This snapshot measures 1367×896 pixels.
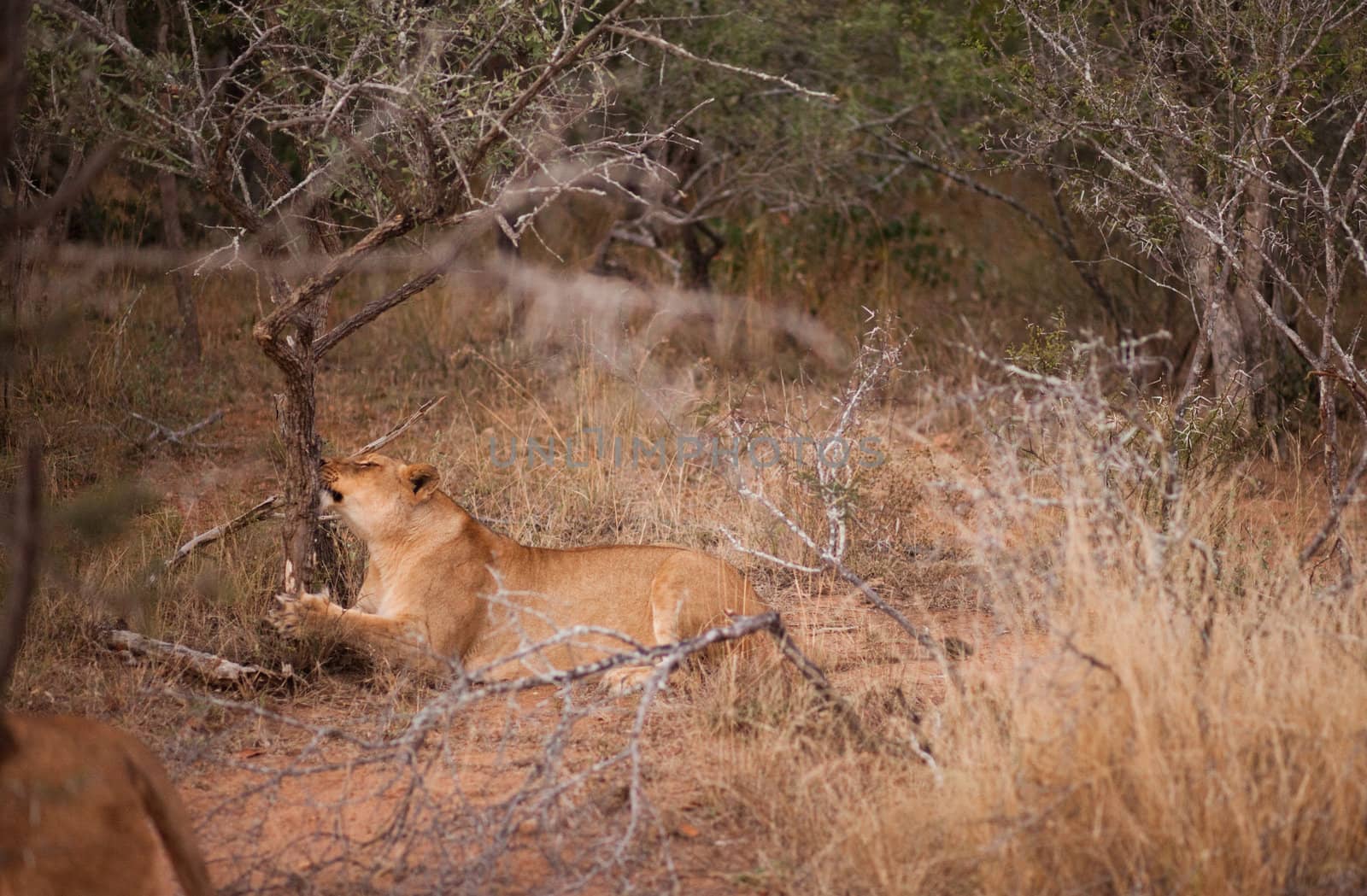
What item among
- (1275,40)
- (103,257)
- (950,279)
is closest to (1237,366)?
(1275,40)

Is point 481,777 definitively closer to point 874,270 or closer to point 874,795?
point 874,795

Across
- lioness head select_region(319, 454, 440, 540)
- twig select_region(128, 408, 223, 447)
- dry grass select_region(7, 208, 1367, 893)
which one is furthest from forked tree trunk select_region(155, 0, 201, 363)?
lioness head select_region(319, 454, 440, 540)

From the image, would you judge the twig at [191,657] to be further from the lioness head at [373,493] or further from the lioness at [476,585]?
the lioness head at [373,493]

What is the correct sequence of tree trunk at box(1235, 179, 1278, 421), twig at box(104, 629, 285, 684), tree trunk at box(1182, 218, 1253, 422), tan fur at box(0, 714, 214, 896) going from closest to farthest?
tan fur at box(0, 714, 214, 896), twig at box(104, 629, 285, 684), tree trunk at box(1182, 218, 1253, 422), tree trunk at box(1235, 179, 1278, 421)

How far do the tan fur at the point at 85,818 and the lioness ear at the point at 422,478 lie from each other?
2433mm

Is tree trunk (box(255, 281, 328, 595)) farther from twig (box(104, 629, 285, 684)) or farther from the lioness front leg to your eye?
twig (box(104, 629, 285, 684))

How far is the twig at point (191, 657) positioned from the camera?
4852 millimetres

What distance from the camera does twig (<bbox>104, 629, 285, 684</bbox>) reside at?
4.85 m

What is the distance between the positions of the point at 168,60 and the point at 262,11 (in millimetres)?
1442

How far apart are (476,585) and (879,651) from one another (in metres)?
1.58

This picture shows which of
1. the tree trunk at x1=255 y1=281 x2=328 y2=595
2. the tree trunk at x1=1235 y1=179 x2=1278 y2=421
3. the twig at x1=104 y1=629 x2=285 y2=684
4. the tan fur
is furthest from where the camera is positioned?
the tree trunk at x1=1235 y1=179 x2=1278 y2=421

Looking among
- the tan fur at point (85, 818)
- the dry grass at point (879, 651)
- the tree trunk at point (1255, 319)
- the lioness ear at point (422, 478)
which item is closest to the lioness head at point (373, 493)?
the lioness ear at point (422, 478)

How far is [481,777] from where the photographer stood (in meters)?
4.14

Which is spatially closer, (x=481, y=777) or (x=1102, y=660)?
(x=1102, y=660)
